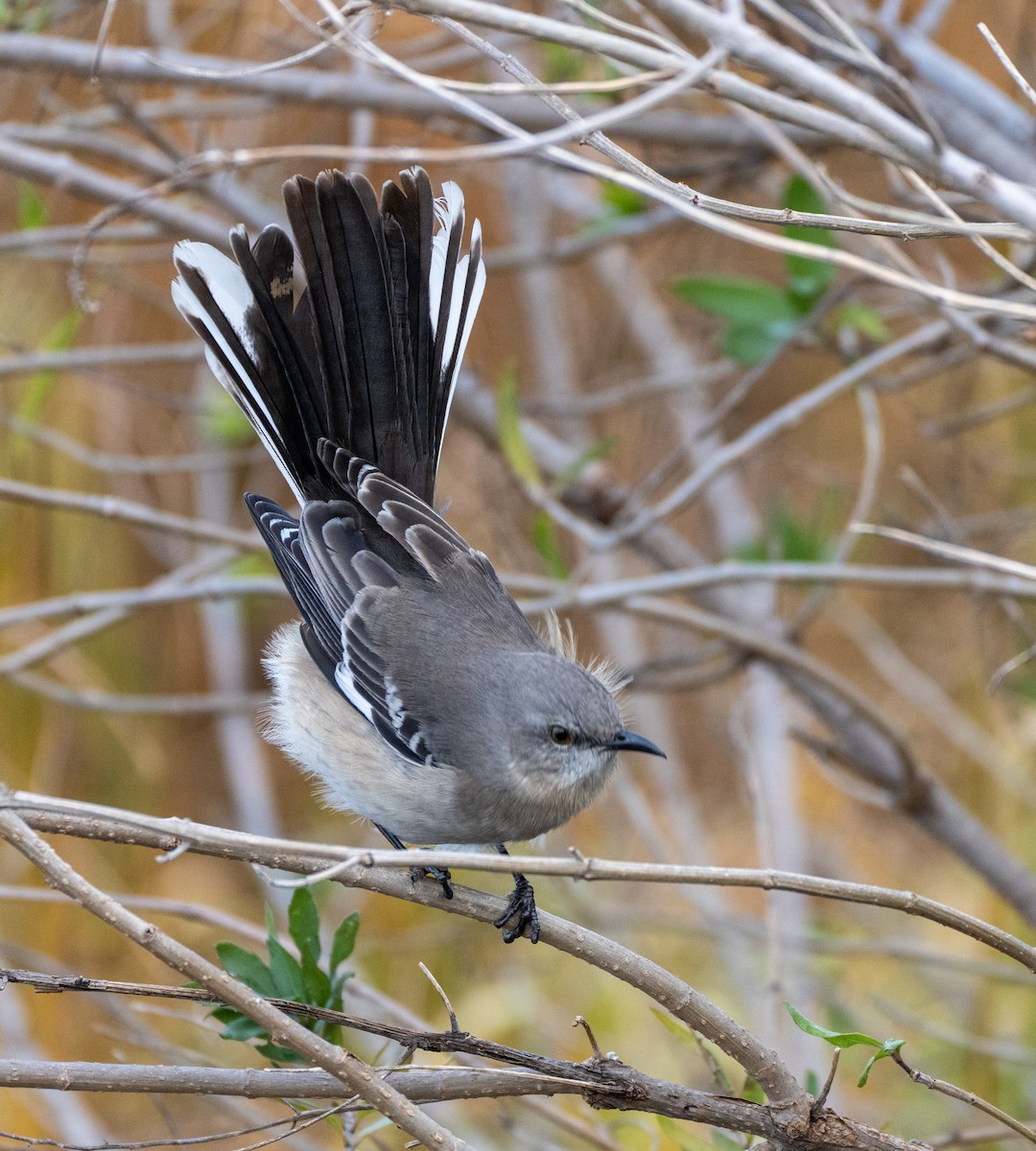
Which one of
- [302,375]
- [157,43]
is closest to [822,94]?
[302,375]

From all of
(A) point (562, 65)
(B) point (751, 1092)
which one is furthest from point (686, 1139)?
(A) point (562, 65)

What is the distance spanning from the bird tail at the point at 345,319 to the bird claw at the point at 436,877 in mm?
1081

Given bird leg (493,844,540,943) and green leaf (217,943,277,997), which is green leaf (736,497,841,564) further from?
green leaf (217,943,277,997)

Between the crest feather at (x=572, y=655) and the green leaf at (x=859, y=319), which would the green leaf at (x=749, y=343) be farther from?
the crest feather at (x=572, y=655)

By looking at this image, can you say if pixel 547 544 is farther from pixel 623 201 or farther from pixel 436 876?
pixel 436 876

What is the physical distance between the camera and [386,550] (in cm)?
315

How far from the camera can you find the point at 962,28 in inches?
290

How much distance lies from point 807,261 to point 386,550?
5.38 feet

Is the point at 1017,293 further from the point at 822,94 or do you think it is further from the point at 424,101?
the point at 822,94

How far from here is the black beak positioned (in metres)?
2.66

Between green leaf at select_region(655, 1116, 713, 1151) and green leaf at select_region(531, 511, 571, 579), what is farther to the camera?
green leaf at select_region(531, 511, 571, 579)

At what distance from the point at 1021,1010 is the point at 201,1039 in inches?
152

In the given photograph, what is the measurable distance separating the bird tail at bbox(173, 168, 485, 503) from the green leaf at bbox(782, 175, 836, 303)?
1.14 m

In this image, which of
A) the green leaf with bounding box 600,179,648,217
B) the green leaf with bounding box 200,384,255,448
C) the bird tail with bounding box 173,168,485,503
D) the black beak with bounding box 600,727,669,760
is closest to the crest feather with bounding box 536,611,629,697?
the black beak with bounding box 600,727,669,760
